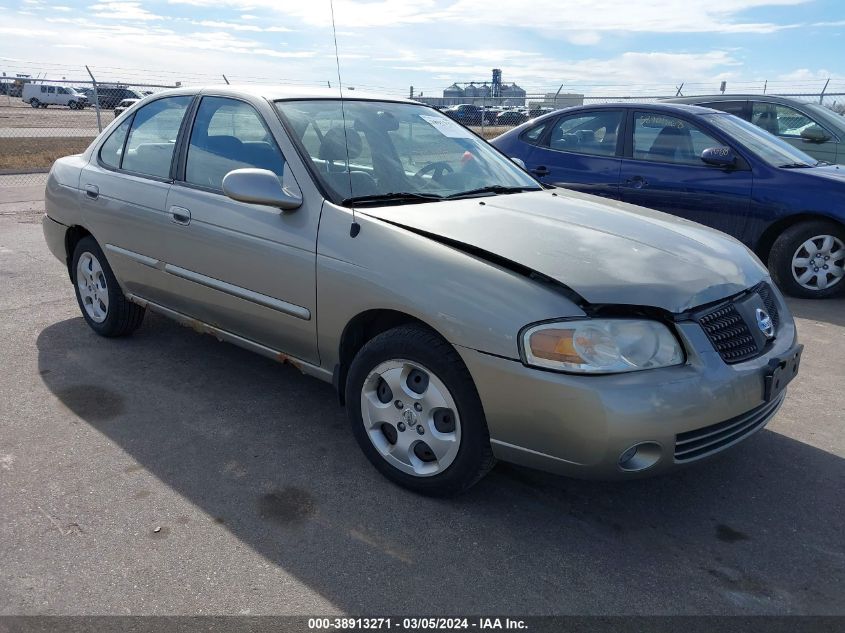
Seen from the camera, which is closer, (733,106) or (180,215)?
(180,215)

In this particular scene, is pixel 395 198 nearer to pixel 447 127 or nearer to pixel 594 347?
pixel 447 127

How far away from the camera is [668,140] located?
22.3 ft

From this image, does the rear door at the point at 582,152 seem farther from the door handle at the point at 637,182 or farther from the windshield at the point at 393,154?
the windshield at the point at 393,154

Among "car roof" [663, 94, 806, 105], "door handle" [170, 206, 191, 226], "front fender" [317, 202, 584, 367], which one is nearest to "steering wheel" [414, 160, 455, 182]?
"front fender" [317, 202, 584, 367]

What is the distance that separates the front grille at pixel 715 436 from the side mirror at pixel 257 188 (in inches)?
74.7

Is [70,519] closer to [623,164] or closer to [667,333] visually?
[667,333]

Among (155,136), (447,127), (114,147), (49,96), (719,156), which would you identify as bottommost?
(49,96)

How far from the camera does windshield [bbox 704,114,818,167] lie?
6.48 m

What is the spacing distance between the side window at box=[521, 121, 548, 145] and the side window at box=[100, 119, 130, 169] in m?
4.18

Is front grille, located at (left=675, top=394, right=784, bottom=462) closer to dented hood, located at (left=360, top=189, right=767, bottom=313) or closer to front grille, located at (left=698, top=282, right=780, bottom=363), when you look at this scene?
front grille, located at (left=698, top=282, right=780, bottom=363)

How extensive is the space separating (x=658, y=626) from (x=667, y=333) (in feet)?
3.25

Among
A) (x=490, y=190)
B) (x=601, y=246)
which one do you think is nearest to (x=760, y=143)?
(x=490, y=190)

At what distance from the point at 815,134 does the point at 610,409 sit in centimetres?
794

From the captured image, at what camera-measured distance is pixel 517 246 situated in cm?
290
